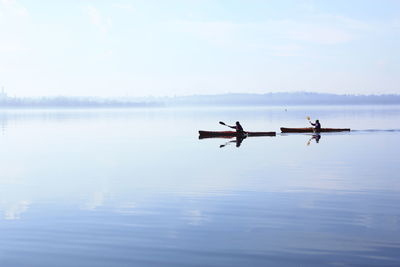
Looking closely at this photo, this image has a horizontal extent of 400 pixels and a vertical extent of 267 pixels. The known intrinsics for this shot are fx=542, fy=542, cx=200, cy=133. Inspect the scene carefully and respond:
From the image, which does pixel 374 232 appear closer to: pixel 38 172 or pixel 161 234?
pixel 161 234

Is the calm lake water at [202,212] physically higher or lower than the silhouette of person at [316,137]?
lower

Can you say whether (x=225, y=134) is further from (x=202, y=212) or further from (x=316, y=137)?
(x=202, y=212)

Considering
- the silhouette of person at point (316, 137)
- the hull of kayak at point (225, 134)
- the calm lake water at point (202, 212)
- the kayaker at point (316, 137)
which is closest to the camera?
the calm lake water at point (202, 212)

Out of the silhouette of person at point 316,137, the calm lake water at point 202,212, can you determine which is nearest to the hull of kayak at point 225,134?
the silhouette of person at point 316,137

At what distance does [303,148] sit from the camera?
45375 mm

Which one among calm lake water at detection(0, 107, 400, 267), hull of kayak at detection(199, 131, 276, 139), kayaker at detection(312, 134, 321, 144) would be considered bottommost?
calm lake water at detection(0, 107, 400, 267)

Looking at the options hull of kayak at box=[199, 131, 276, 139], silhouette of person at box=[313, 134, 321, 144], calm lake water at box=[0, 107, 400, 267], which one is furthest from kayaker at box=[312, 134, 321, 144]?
calm lake water at box=[0, 107, 400, 267]

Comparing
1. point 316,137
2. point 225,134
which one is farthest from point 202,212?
point 316,137

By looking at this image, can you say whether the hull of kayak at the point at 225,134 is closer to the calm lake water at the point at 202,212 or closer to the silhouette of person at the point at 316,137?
the silhouette of person at the point at 316,137

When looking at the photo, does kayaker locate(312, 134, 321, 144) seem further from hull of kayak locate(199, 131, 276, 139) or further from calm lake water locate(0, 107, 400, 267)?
calm lake water locate(0, 107, 400, 267)

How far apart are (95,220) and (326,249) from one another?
7513 millimetres

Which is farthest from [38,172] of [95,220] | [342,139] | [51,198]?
[342,139]

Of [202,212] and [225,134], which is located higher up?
[225,134]

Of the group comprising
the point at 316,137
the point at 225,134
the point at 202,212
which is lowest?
the point at 202,212
